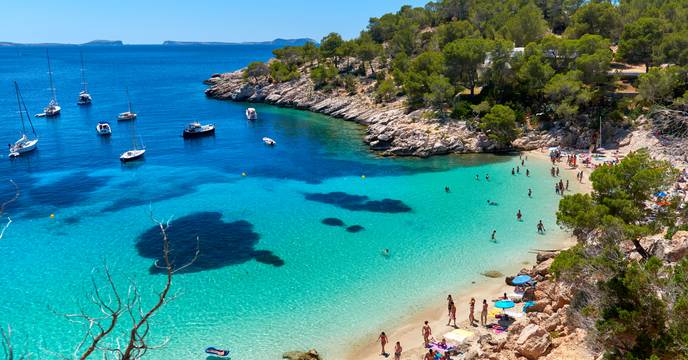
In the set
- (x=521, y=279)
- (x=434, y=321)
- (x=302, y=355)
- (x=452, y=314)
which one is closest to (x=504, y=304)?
(x=521, y=279)

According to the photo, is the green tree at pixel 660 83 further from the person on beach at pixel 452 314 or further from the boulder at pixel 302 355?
the boulder at pixel 302 355

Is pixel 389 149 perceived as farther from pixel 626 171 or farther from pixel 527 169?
pixel 626 171

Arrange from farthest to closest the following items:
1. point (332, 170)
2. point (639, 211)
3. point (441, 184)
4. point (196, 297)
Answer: point (332, 170) → point (441, 184) → point (196, 297) → point (639, 211)

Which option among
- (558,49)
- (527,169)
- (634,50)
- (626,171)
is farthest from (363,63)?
(626,171)

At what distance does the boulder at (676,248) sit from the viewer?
20062 mm

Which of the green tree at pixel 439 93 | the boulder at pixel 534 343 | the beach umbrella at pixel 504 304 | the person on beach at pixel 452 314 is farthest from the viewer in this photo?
the green tree at pixel 439 93

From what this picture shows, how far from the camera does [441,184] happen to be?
163 ft

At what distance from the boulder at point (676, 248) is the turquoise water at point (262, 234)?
11762 mm

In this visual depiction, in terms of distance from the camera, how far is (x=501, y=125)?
59.6 metres

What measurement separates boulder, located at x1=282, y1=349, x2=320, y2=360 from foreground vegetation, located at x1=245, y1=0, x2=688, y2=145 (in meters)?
37.8

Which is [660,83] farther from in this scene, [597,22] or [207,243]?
[207,243]

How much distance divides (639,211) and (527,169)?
90.6 feet

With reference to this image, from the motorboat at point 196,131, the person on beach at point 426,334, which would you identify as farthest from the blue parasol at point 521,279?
the motorboat at point 196,131

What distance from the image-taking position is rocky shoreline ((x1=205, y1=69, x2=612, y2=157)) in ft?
198
